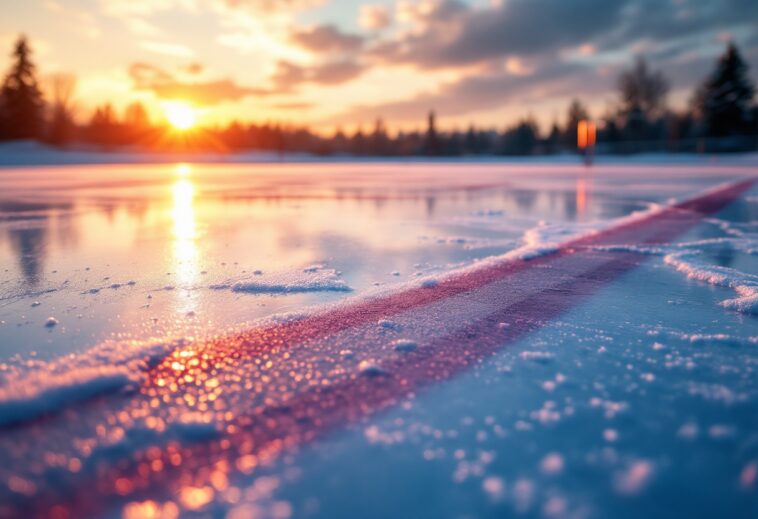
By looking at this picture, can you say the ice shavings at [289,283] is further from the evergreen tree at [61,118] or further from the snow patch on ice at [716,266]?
the evergreen tree at [61,118]

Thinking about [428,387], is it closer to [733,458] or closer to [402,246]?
[733,458]

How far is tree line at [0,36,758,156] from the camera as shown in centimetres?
3275

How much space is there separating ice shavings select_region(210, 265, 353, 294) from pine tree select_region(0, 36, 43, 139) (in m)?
41.0

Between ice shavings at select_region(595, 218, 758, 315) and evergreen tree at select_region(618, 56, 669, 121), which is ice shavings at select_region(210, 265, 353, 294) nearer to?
ice shavings at select_region(595, 218, 758, 315)

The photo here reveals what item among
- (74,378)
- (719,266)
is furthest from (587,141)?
(74,378)

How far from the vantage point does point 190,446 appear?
3.80 feet

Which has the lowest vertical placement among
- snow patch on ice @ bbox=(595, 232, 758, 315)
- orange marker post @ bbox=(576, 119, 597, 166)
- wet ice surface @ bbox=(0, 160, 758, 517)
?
wet ice surface @ bbox=(0, 160, 758, 517)

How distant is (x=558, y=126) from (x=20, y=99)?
2290 inches

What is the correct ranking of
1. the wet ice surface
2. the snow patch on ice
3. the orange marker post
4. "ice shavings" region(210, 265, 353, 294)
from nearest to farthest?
the wet ice surface, the snow patch on ice, "ice shavings" region(210, 265, 353, 294), the orange marker post

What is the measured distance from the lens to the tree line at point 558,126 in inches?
1289

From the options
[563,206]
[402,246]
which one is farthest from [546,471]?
[563,206]

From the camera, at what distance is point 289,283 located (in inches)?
103

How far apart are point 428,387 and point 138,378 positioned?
0.93 m

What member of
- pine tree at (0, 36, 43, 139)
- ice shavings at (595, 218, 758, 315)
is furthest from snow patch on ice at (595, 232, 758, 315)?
pine tree at (0, 36, 43, 139)
